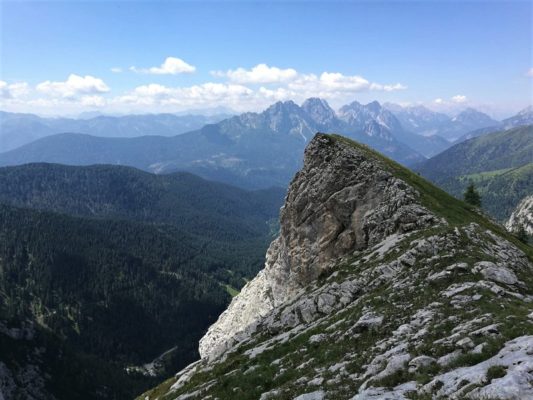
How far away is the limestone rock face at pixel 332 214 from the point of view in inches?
2153

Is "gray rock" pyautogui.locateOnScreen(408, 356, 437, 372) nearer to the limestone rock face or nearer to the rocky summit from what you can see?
the rocky summit

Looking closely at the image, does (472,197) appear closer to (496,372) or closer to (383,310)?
(383,310)

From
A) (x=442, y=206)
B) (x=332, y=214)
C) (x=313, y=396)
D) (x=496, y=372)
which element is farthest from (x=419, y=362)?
(x=332, y=214)

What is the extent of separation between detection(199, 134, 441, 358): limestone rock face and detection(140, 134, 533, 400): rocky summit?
0.23 meters

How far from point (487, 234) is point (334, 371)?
32139mm

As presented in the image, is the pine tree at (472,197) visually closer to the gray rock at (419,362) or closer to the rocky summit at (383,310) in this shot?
the rocky summit at (383,310)

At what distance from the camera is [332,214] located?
66.3 metres

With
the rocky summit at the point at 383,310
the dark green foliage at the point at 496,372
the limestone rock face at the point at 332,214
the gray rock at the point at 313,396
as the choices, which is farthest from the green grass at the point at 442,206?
the dark green foliage at the point at 496,372

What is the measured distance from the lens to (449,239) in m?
41.3

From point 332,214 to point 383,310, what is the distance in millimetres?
34367

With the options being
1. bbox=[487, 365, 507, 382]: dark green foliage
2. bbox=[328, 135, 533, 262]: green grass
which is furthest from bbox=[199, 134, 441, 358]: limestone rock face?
bbox=[487, 365, 507, 382]: dark green foliage

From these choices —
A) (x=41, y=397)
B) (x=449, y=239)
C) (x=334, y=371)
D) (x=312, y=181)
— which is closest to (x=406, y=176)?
(x=312, y=181)

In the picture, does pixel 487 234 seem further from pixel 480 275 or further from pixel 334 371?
pixel 334 371

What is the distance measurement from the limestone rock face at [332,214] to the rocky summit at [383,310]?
0.75 ft
